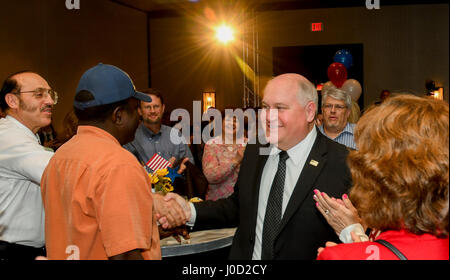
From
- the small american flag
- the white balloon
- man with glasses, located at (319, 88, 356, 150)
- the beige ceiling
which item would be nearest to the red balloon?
the white balloon

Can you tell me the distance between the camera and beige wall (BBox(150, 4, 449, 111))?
Result: 10336mm

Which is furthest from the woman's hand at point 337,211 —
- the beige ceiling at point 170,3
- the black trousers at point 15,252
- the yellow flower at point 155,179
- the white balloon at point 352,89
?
the beige ceiling at point 170,3

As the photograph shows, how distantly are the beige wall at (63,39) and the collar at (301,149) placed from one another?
19.9 ft

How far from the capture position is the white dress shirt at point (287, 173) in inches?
77.7

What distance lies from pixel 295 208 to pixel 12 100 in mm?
1741

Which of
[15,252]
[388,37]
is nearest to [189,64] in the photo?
[388,37]

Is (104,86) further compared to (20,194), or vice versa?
(20,194)

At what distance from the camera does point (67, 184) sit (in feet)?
4.70

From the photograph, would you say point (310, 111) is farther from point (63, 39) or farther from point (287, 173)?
point (63, 39)

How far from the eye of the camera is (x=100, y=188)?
1365mm
